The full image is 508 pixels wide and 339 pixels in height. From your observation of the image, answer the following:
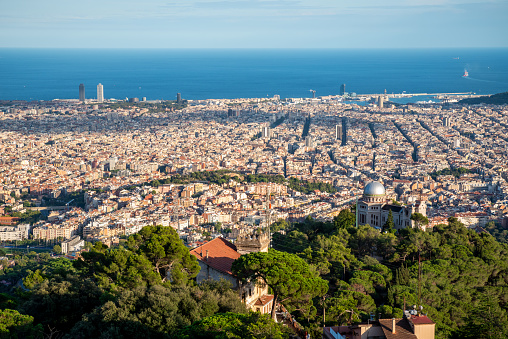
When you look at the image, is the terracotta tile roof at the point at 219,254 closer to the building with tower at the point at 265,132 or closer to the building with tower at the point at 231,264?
the building with tower at the point at 231,264

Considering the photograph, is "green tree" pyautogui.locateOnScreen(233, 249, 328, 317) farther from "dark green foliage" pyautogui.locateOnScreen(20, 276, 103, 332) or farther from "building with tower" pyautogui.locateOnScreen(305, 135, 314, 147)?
"building with tower" pyautogui.locateOnScreen(305, 135, 314, 147)

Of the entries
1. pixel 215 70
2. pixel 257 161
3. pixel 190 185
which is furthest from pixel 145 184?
pixel 215 70

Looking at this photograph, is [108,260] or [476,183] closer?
[108,260]

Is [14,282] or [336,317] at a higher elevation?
[336,317]

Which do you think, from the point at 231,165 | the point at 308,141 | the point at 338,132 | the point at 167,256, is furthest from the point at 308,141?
the point at 167,256

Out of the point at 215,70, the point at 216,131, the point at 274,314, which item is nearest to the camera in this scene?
the point at 274,314

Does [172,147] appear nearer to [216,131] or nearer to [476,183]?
[216,131]

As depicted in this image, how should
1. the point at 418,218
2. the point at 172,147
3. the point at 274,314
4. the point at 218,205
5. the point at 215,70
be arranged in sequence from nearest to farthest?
the point at 274,314 < the point at 418,218 < the point at 218,205 < the point at 172,147 < the point at 215,70
